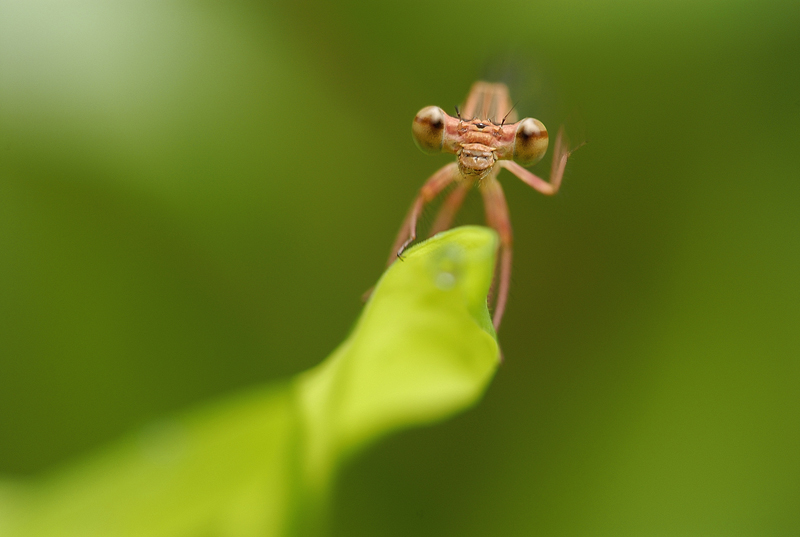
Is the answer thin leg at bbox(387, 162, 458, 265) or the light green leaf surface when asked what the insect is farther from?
the light green leaf surface

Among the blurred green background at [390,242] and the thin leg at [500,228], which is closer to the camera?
the blurred green background at [390,242]

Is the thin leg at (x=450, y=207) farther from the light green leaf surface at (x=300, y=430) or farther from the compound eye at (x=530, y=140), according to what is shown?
the light green leaf surface at (x=300, y=430)

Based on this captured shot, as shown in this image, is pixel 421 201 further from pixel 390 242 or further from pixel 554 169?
pixel 554 169

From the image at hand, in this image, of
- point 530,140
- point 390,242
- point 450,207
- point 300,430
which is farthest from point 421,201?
point 300,430

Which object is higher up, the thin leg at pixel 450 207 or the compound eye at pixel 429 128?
the compound eye at pixel 429 128

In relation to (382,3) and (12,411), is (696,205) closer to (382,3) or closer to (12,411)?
(382,3)

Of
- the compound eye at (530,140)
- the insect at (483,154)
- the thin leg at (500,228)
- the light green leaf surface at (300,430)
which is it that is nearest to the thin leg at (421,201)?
the insect at (483,154)

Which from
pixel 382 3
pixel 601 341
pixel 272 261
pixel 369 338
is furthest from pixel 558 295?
pixel 369 338
